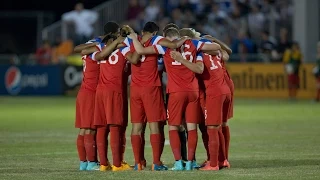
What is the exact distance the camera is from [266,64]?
35312 millimetres

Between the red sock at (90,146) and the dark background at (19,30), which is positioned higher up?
the dark background at (19,30)

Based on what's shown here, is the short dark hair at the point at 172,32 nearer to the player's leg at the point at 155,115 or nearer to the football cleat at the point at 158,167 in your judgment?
the player's leg at the point at 155,115

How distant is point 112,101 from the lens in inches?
541

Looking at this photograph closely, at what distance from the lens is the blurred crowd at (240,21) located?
36.5 m

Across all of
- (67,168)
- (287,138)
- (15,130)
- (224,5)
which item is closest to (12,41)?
(224,5)

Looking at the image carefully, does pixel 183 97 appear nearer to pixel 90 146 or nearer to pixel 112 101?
pixel 112 101

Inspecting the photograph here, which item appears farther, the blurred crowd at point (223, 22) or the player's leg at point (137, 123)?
the blurred crowd at point (223, 22)

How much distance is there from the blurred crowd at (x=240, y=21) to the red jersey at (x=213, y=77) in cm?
2186

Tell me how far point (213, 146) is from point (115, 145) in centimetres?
138

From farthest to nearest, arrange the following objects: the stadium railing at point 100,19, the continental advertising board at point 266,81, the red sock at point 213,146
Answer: the stadium railing at point 100,19, the continental advertising board at point 266,81, the red sock at point 213,146

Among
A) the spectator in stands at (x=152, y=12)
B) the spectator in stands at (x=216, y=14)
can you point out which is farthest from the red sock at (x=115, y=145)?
the spectator in stands at (x=152, y=12)

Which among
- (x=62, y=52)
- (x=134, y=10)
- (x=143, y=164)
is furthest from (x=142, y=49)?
(x=134, y=10)

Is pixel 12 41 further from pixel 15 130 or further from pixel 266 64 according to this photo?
pixel 15 130

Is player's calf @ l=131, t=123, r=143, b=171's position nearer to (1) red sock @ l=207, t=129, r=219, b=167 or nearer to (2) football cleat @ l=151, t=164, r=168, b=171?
(2) football cleat @ l=151, t=164, r=168, b=171
